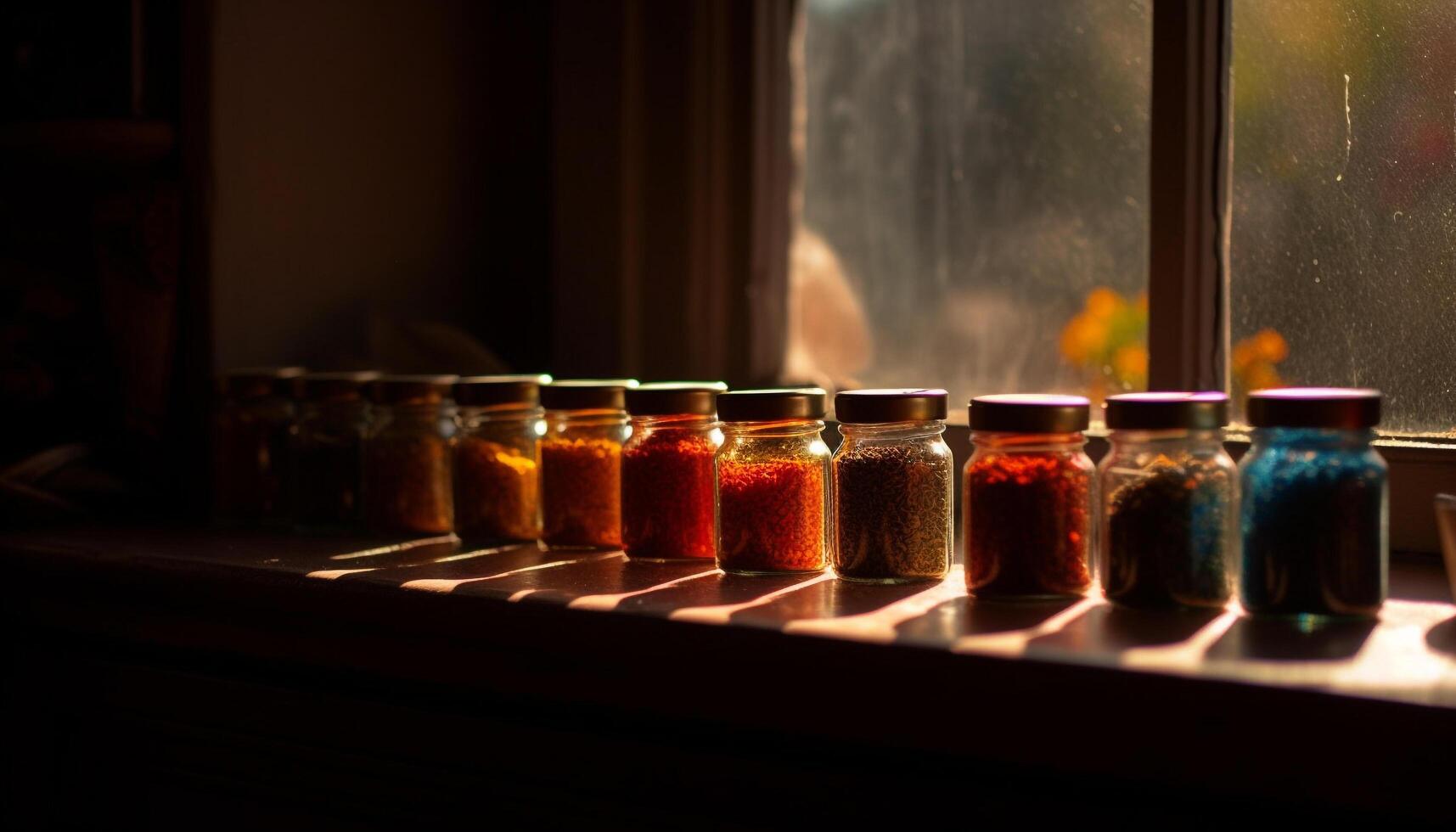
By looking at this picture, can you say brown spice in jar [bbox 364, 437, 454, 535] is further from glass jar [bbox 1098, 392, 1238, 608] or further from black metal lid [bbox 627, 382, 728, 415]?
glass jar [bbox 1098, 392, 1238, 608]

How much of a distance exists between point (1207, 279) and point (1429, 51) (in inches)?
9.9

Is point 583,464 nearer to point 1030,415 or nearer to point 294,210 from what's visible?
point 1030,415

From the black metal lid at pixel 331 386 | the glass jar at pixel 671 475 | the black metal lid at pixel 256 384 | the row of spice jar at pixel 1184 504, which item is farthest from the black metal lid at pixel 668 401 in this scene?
the black metal lid at pixel 256 384

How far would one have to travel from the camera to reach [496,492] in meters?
1.20

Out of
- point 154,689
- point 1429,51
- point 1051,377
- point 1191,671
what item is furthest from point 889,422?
point 154,689

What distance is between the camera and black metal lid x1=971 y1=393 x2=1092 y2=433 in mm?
895

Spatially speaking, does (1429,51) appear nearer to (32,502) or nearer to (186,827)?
(186,827)

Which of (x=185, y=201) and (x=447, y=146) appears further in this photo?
(x=447, y=146)

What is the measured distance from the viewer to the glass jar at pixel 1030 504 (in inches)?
35.0

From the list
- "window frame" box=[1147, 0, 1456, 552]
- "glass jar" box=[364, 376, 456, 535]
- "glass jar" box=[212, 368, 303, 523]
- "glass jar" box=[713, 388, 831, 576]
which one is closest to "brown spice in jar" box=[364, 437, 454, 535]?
"glass jar" box=[364, 376, 456, 535]

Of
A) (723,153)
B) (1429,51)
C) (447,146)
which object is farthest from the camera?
(447,146)

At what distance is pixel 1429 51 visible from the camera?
1.06 m

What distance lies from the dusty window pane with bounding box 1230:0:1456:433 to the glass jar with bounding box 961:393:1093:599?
0.36 m

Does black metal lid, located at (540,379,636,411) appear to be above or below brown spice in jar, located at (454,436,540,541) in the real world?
above
